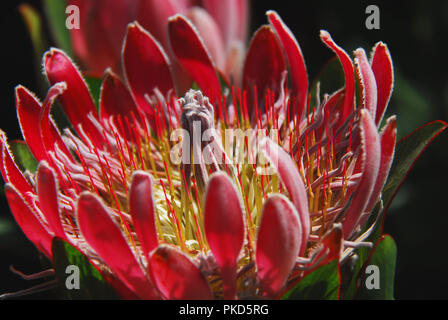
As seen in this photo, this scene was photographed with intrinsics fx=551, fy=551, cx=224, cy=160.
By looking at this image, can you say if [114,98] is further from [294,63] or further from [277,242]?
[277,242]

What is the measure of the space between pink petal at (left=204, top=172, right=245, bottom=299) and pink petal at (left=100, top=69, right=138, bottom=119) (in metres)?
0.56

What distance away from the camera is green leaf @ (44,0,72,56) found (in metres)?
1.47

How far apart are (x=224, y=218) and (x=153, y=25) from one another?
728mm

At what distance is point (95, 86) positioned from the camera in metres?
1.28

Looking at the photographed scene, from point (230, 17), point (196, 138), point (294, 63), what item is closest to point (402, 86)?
point (230, 17)

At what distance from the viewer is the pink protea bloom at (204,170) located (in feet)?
2.38

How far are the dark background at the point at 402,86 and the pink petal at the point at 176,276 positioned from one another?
2.13ft

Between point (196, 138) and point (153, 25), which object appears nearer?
point (196, 138)

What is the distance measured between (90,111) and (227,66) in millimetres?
391

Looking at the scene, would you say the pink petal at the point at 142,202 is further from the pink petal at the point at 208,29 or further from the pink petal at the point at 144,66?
the pink petal at the point at 208,29

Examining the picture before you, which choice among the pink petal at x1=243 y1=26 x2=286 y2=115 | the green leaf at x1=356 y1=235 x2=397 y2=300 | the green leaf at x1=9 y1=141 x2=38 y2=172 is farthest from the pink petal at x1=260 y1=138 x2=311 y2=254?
the green leaf at x1=9 y1=141 x2=38 y2=172

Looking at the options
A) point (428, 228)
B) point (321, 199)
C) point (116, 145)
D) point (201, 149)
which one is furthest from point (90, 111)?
point (428, 228)
